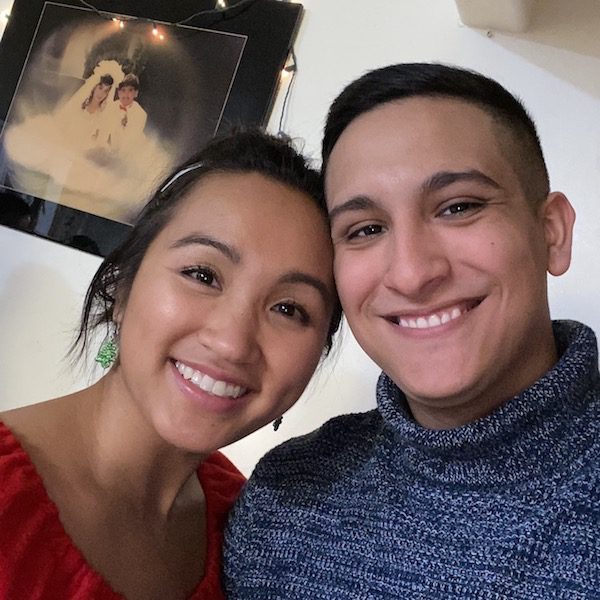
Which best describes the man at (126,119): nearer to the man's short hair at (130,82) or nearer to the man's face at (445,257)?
the man's short hair at (130,82)

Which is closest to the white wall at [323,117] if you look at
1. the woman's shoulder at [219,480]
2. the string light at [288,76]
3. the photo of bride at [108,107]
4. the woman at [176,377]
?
the string light at [288,76]

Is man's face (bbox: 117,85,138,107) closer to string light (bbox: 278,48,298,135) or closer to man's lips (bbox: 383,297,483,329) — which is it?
string light (bbox: 278,48,298,135)

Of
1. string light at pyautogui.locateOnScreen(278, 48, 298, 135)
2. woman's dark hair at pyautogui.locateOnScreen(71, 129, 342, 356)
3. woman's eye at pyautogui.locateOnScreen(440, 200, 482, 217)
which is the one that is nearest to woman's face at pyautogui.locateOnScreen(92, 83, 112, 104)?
string light at pyautogui.locateOnScreen(278, 48, 298, 135)

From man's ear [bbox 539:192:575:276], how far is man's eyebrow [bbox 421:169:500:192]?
13cm

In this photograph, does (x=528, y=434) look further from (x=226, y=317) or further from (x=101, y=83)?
(x=101, y=83)

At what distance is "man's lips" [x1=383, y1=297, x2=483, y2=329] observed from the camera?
84cm

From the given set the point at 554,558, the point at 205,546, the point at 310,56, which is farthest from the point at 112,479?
the point at 310,56

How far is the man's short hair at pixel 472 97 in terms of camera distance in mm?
932

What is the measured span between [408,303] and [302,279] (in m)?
0.17

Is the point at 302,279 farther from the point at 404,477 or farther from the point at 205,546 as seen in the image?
the point at 205,546

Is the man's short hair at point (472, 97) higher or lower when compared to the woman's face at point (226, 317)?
higher

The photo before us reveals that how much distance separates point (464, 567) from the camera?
2.69 ft

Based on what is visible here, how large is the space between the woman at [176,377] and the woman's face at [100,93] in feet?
3.03

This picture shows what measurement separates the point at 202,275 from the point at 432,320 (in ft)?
1.06
